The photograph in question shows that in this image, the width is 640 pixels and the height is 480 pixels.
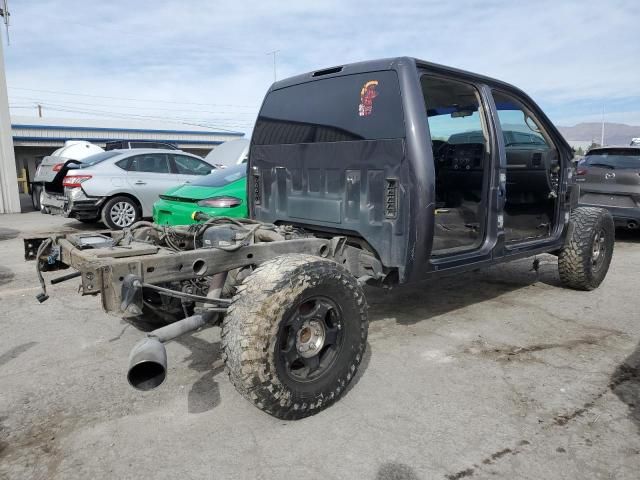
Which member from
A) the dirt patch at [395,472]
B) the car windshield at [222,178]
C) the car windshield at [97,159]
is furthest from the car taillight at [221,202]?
the car windshield at [97,159]

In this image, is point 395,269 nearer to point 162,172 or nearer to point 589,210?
point 589,210

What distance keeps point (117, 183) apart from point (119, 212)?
0.56 m

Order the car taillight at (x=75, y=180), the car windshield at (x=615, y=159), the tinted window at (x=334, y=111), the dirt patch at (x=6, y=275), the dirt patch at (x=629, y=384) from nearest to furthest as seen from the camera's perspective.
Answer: the dirt patch at (x=629, y=384) < the tinted window at (x=334, y=111) < the dirt patch at (x=6, y=275) < the car windshield at (x=615, y=159) < the car taillight at (x=75, y=180)

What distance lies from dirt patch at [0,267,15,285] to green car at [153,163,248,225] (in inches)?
73.1

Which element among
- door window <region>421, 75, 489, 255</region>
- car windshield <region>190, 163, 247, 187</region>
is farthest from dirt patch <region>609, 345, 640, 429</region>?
car windshield <region>190, 163, 247, 187</region>

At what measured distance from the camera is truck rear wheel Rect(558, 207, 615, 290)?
5230 mm

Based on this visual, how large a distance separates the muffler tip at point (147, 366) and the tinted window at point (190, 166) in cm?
878

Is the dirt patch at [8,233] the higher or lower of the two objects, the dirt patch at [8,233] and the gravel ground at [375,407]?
the higher

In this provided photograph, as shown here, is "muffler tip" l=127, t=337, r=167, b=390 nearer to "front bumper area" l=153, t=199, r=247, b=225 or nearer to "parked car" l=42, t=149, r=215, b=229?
"front bumper area" l=153, t=199, r=247, b=225

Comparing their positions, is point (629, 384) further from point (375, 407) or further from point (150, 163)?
point (150, 163)

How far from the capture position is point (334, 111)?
3.82 m

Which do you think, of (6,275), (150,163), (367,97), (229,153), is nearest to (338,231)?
(367,97)

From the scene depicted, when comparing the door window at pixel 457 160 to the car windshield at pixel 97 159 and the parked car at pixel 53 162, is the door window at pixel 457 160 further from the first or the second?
the parked car at pixel 53 162

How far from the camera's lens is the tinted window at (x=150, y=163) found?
10.2m
